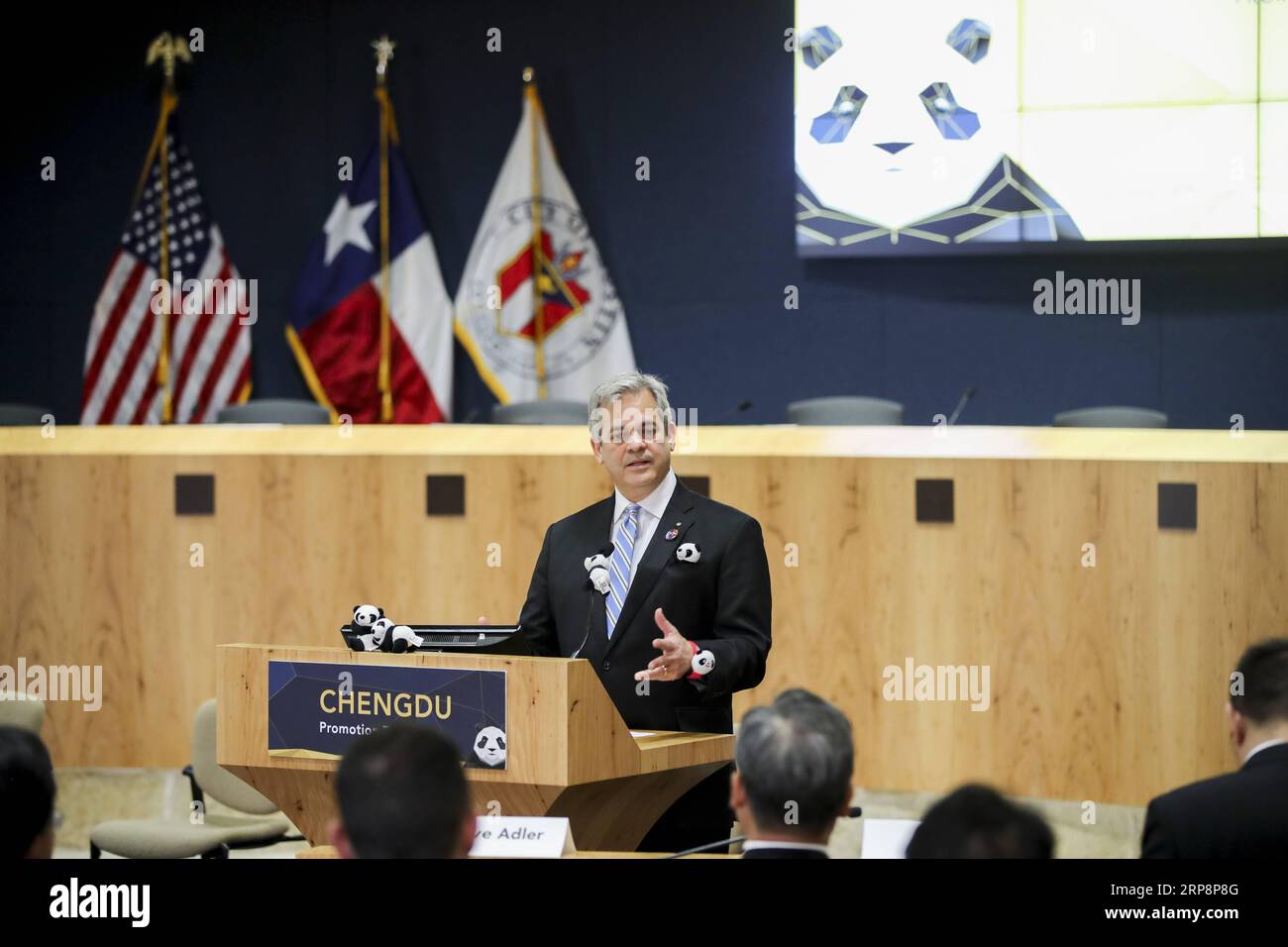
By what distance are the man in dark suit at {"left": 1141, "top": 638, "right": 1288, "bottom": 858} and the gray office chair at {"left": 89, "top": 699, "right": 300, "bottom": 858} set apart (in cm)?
270

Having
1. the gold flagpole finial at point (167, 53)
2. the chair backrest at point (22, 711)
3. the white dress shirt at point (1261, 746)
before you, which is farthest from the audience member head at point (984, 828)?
the gold flagpole finial at point (167, 53)

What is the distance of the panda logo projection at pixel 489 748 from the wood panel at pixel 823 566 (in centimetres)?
319

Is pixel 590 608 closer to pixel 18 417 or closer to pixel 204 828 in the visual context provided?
pixel 204 828

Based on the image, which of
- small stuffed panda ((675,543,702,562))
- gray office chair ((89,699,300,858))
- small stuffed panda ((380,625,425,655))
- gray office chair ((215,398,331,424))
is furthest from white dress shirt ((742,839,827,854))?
gray office chair ((215,398,331,424))

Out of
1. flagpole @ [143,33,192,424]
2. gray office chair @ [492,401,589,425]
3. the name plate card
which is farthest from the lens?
flagpole @ [143,33,192,424]

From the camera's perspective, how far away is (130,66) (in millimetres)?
9922

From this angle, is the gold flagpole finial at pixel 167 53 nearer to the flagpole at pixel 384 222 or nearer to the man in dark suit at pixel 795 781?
the flagpole at pixel 384 222

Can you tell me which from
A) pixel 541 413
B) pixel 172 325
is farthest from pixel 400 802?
pixel 172 325

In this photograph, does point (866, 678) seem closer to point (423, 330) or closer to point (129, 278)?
point (423, 330)

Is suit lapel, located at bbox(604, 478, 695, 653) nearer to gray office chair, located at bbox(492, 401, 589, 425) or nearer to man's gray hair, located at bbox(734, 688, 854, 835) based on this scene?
man's gray hair, located at bbox(734, 688, 854, 835)

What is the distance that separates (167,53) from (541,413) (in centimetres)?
428

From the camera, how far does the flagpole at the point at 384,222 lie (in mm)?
9156

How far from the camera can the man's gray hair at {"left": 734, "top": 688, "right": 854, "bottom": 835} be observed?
2031mm

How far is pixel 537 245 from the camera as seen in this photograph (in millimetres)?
9297
